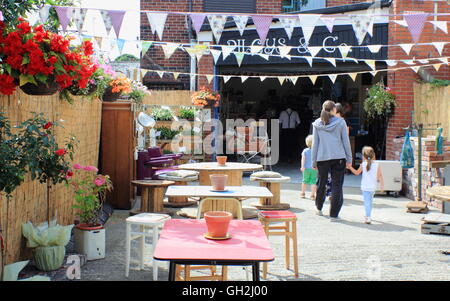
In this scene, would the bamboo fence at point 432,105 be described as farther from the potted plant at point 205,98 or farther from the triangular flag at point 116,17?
the triangular flag at point 116,17

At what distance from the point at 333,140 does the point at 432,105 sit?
417cm

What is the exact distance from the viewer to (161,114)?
1356 cm

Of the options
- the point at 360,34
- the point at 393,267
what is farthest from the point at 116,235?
the point at 360,34

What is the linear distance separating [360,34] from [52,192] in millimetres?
4736

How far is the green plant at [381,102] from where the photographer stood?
1213 cm

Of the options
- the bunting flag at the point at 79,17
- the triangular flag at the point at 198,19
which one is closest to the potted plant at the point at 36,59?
the bunting flag at the point at 79,17

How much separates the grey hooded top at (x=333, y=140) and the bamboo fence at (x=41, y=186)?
343 centimetres

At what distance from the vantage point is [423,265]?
5.66 m

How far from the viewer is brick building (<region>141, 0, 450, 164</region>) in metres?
12.0

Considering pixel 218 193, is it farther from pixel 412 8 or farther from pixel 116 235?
pixel 412 8

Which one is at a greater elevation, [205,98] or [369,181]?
[205,98]

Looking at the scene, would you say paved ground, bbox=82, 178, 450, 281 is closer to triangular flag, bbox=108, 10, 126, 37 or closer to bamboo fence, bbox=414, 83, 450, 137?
bamboo fence, bbox=414, 83, 450, 137

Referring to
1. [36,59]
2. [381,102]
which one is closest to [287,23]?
[36,59]

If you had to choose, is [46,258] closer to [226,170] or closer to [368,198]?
[226,170]
